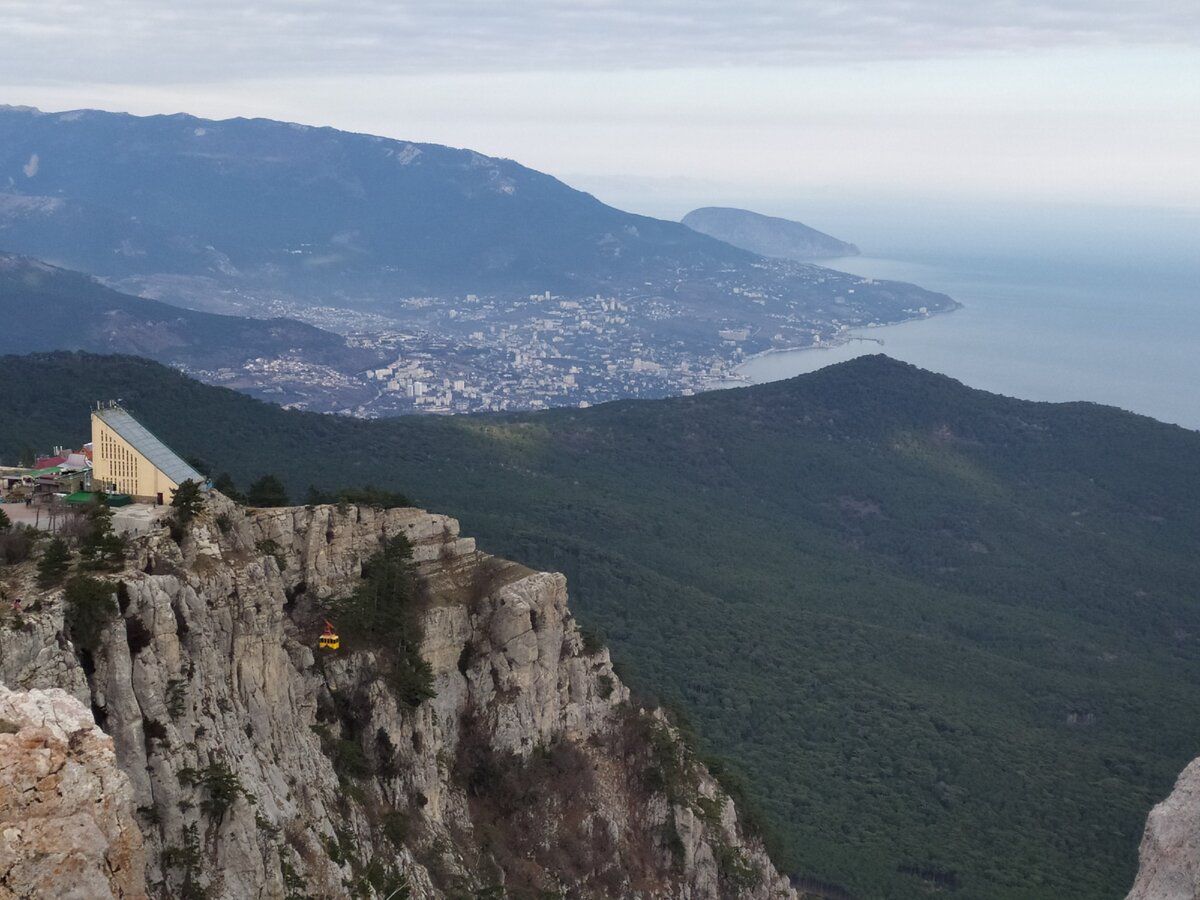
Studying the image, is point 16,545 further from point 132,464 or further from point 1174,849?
point 1174,849

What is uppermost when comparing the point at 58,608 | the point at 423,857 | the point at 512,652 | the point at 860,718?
the point at 58,608

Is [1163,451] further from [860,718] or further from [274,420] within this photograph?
[274,420]

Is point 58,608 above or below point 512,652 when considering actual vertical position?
above

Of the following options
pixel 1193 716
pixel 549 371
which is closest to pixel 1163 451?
pixel 1193 716

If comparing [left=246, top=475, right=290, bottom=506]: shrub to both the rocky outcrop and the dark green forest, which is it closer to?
the rocky outcrop

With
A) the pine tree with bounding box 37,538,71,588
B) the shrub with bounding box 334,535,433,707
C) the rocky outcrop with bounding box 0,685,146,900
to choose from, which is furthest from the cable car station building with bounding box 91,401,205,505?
the rocky outcrop with bounding box 0,685,146,900

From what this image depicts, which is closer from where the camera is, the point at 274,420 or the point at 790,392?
the point at 274,420

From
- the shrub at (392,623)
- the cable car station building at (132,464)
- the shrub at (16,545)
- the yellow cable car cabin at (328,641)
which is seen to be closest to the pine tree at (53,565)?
the shrub at (16,545)

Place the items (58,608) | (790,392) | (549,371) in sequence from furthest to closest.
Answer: (549,371), (790,392), (58,608)
